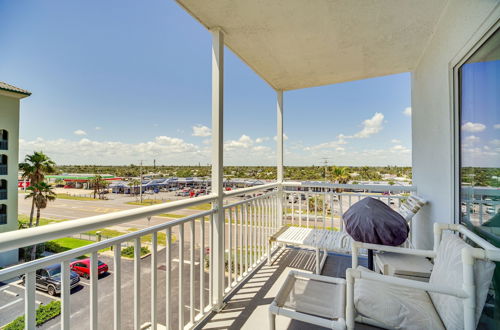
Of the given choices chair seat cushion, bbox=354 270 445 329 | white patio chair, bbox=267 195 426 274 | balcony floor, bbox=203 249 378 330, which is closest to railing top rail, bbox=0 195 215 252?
balcony floor, bbox=203 249 378 330

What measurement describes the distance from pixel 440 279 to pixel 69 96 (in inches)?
120

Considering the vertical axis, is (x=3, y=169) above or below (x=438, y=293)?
above

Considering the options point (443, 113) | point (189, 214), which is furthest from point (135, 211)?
point (443, 113)

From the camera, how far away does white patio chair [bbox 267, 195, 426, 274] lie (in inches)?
100.0

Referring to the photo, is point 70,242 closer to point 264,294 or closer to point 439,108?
point 264,294

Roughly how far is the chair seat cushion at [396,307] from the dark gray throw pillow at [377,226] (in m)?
0.54

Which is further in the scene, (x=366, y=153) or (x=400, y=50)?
(x=366, y=153)

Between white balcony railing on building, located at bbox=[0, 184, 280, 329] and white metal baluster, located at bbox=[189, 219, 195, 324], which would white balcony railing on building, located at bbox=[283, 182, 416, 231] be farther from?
white metal baluster, located at bbox=[189, 219, 195, 324]

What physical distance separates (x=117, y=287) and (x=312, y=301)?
4.06 ft

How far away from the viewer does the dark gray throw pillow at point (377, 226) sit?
1.93 m

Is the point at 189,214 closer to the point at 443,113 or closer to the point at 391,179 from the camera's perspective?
the point at 443,113

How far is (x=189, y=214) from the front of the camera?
181 cm

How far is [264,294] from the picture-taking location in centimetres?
233

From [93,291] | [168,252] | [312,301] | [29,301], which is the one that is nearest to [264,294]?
[312,301]
